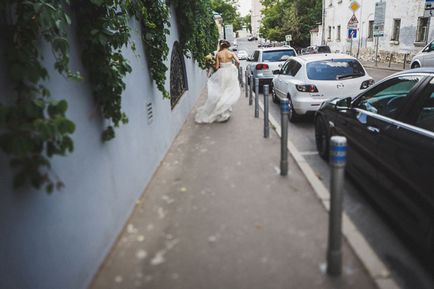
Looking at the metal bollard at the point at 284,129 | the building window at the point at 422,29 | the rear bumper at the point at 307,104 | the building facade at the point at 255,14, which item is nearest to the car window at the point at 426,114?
the metal bollard at the point at 284,129

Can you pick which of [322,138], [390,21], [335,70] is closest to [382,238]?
[322,138]

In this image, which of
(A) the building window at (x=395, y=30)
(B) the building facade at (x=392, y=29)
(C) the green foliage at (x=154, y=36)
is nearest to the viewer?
(C) the green foliage at (x=154, y=36)

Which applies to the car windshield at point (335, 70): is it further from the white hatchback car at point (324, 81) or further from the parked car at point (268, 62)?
the parked car at point (268, 62)

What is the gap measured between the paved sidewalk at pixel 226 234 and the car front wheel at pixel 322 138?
2.09 feet

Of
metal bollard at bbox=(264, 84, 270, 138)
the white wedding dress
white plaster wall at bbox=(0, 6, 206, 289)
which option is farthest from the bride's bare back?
white plaster wall at bbox=(0, 6, 206, 289)

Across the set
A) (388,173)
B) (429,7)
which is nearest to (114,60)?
(388,173)

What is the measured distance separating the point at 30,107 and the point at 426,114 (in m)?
3.32

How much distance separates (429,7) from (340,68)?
14.1 meters

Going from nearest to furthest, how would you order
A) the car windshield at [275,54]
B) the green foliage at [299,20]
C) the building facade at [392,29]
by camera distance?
1. the car windshield at [275,54]
2. the building facade at [392,29]
3. the green foliage at [299,20]

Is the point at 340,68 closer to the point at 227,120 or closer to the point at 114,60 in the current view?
the point at 227,120

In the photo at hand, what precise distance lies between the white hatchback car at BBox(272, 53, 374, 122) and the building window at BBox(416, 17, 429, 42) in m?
17.9

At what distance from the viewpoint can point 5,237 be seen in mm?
1876

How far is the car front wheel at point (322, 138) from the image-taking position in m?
5.49

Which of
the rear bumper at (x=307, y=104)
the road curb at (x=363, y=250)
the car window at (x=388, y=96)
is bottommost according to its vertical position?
the road curb at (x=363, y=250)
